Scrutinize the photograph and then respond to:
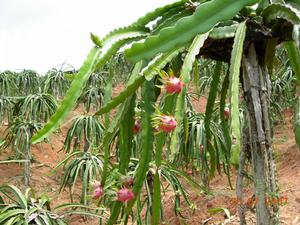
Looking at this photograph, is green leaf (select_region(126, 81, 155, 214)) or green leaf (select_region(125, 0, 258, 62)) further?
green leaf (select_region(126, 81, 155, 214))

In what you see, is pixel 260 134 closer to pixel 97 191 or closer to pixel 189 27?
pixel 189 27

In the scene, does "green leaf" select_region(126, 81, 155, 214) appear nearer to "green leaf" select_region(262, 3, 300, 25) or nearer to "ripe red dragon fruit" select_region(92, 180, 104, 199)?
"ripe red dragon fruit" select_region(92, 180, 104, 199)

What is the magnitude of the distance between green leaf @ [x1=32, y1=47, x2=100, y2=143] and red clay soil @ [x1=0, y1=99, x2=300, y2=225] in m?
0.99

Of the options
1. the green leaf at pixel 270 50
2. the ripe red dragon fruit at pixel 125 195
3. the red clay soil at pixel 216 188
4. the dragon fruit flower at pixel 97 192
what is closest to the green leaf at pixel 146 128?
the ripe red dragon fruit at pixel 125 195

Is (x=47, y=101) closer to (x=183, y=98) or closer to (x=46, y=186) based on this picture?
(x=46, y=186)

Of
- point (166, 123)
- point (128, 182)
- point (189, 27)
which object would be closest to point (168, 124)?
point (166, 123)

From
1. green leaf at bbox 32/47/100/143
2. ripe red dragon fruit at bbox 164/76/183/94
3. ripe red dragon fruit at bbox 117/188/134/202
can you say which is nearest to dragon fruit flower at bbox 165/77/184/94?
ripe red dragon fruit at bbox 164/76/183/94

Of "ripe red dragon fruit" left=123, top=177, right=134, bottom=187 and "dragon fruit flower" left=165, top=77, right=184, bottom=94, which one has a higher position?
"dragon fruit flower" left=165, top=77, right=184, bottom=94

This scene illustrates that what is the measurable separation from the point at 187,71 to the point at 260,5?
1.09 ft

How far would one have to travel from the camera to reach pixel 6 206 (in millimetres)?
1720

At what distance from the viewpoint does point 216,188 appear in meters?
5.90

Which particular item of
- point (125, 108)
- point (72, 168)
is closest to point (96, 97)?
point (72, 168)

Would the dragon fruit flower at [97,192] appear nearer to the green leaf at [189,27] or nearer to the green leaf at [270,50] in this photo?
the green leaf at [189,27]

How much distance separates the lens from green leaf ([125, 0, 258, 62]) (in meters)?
1.05
